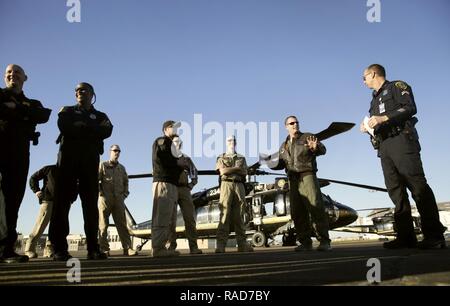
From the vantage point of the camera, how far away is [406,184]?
169 inches

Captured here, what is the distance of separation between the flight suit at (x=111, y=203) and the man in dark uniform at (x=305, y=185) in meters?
3.52

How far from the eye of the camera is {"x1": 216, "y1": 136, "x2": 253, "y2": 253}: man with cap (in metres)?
6.36

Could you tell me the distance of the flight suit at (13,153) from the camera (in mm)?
3857

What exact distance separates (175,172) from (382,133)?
3054mm

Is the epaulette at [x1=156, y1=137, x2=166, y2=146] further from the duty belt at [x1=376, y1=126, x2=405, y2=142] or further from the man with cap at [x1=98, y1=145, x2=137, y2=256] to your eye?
the duty belt at [x1=376, y1=126, x2=405, y2=142]

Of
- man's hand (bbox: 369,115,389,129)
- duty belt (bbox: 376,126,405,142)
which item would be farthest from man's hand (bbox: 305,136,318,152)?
man's hand (bbox: 369,115,389,129)

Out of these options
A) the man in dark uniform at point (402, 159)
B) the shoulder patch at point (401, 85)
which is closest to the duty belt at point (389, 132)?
the man in dark uniform at point (402, 159)

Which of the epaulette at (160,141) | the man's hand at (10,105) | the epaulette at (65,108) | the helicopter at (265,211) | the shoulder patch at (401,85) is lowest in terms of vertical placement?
the helicopter at (265,211)

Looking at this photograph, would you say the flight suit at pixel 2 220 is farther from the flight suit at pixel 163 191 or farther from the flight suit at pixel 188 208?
the flight suit at pixel 188 208

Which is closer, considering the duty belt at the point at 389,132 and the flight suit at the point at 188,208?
the duty belt at the point at 389,132

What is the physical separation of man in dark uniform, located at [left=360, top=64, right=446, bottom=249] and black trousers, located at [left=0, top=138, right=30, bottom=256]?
432 cm

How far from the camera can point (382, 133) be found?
178 inches

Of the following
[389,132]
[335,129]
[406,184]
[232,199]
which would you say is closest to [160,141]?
[232,199]

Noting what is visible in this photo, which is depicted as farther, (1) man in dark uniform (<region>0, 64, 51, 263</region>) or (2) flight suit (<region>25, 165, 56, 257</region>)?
(2) flight suit (<region>25, 165, 56, 257</region>)
